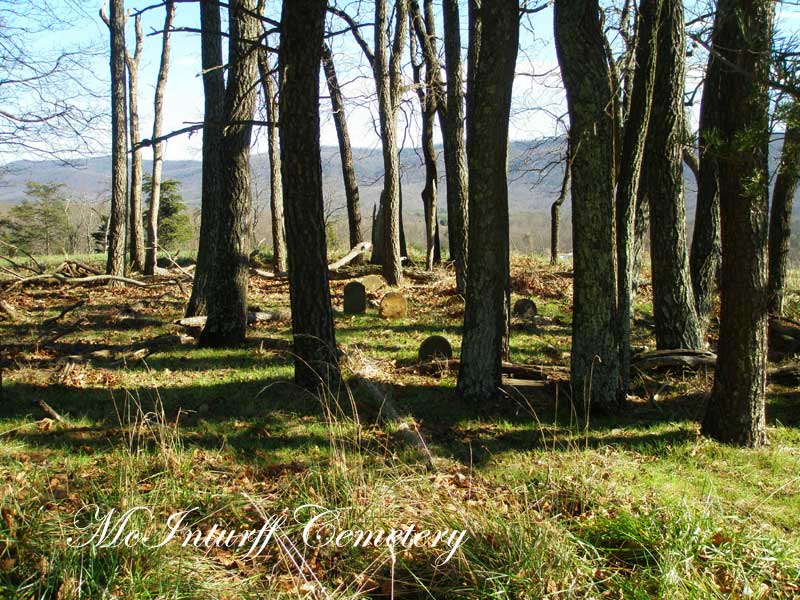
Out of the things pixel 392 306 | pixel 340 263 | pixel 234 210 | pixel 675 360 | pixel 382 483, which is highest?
pixel 234 210

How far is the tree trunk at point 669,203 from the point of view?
27.6 feet

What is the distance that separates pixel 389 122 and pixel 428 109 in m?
5.21

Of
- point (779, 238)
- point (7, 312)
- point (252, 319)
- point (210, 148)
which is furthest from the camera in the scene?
point (7, 312)

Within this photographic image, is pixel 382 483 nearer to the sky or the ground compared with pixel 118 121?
nearer to the ground

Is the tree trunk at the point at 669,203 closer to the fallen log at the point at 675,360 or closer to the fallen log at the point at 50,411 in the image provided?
the fallen log at the point at 675,360

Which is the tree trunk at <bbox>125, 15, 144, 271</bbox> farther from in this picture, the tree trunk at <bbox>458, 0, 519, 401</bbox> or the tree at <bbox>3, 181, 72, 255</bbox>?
the tree at <bbox>3, 181, 72, 255</bbox>

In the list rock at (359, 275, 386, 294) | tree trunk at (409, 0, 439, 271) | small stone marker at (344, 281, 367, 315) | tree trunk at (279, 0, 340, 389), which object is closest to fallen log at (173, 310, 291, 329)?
small stone marker at (344, 281, 367, 315)

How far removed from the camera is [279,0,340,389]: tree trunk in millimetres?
7367

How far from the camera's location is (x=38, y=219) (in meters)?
45.3

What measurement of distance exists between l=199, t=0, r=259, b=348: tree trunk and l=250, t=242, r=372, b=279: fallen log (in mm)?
6717

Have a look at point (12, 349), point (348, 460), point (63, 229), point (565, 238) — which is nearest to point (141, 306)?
point (12, 349)

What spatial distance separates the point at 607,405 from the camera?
24.2 feet

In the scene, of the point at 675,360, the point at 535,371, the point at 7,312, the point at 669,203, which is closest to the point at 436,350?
the point at 535,371

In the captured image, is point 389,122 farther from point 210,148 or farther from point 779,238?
point 779,238
